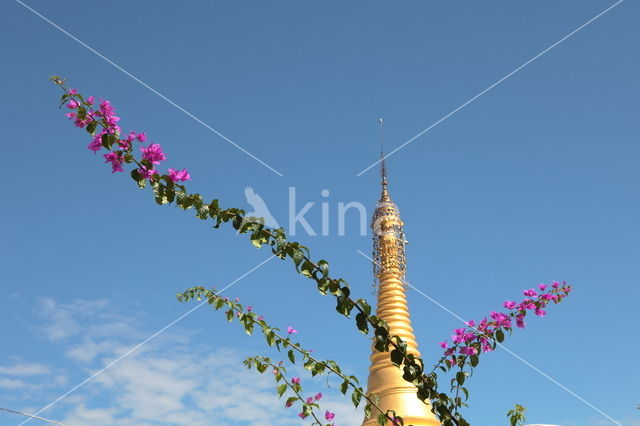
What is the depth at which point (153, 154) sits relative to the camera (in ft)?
13.4

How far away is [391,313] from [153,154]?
58.9 ft

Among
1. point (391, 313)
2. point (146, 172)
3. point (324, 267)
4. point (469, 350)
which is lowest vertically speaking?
point (324, 267)

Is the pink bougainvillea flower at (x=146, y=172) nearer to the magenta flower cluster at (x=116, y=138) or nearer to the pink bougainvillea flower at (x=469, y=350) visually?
the magenta flower cluster at (x=116, y=138)

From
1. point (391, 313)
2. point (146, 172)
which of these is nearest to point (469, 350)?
point (146, 172)

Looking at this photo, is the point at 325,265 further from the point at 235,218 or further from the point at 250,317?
the point at 250,317

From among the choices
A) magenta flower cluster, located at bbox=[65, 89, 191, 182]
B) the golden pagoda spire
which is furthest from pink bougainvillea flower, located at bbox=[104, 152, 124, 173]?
the golden pagoda spire

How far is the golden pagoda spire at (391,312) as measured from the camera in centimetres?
1864

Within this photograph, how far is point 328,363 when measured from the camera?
5035 millimetres

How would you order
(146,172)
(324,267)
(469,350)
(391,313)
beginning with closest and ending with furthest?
(324,267) < (146,172) < (469,350) < (391,313)

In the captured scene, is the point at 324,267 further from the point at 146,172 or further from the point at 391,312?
the point at 391,312

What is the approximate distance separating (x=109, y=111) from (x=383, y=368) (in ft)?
56.1

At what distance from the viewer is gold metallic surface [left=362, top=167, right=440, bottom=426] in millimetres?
18641

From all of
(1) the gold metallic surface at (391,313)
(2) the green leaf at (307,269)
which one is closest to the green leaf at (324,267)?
(2) the green leaf at (307,269)

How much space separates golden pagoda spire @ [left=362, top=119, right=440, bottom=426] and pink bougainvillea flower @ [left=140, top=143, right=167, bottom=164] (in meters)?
14.1
